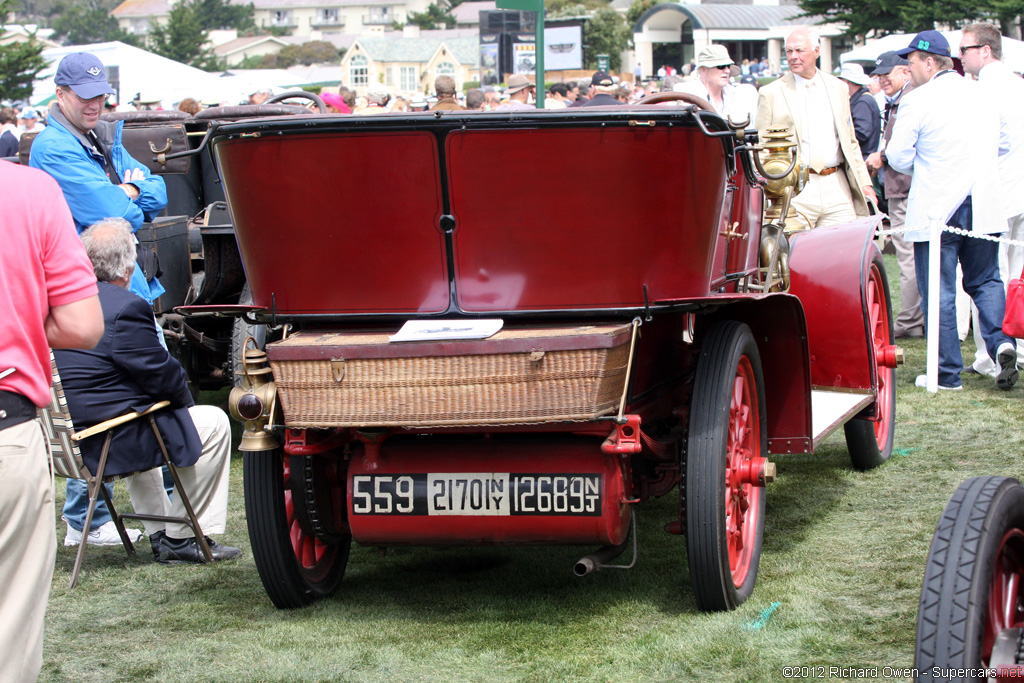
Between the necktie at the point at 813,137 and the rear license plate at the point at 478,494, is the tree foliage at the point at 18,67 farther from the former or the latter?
the rear license plate at the point at 478,494

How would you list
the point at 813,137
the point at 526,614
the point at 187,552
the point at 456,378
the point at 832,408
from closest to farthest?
the point at 456,378 < the point at 526,614 < the point at 187,552 < the point at 832,408 < the point at 813,137

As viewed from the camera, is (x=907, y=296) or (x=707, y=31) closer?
(x=907, y=296)

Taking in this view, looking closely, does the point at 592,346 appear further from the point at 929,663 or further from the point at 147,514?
the point at 147,514

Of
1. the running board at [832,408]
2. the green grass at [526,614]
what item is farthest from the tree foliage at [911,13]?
the green grass at [526,614]

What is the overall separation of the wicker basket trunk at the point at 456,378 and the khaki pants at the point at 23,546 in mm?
876

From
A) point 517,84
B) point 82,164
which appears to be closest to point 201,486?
point 82,164

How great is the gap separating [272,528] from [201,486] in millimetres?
1142

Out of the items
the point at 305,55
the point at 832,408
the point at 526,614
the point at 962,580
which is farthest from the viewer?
the point at 305,55

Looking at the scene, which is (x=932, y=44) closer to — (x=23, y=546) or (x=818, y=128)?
(x=818, y=128)

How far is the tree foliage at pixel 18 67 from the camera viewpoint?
34469 mm

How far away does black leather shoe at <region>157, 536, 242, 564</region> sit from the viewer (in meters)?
4.77

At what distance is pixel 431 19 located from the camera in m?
151

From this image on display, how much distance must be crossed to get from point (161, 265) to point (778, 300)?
3.46m

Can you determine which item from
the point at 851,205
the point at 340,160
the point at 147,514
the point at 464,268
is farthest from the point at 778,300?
the point at 851,205
